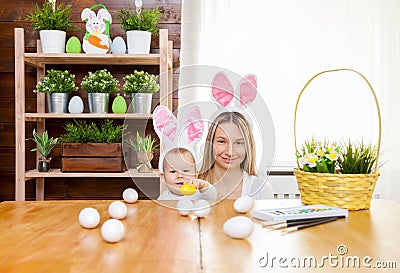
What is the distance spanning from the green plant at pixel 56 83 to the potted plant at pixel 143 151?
40cm

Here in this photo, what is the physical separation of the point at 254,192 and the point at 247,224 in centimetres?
87

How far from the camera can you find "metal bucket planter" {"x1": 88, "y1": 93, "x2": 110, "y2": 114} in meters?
2.54

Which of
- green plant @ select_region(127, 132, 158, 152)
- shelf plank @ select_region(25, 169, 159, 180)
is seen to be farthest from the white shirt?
green plant @ select_region(127, 132, 158, 152)

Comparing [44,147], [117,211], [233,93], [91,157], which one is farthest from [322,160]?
[44,147]

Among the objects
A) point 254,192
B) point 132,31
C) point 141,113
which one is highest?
point 132,31

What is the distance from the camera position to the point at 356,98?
9.05ft

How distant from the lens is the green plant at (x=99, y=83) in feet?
8.36

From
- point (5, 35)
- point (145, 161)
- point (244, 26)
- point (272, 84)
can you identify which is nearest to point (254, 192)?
point (145, 161)

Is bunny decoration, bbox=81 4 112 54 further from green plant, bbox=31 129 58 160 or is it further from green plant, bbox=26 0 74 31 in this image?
green plant, bbox=31 129 58 160

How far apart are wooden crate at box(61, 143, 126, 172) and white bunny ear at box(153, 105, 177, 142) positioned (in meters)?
1.00

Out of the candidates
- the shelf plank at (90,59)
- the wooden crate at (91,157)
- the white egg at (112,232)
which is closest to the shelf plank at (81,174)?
the wooden crate at (91,157)

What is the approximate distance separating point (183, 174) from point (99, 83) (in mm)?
1127

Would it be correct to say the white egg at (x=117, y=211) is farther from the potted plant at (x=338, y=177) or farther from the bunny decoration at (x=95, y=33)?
the bunny decoration at (x=95, y=33)

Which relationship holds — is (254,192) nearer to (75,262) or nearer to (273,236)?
(273,236)
